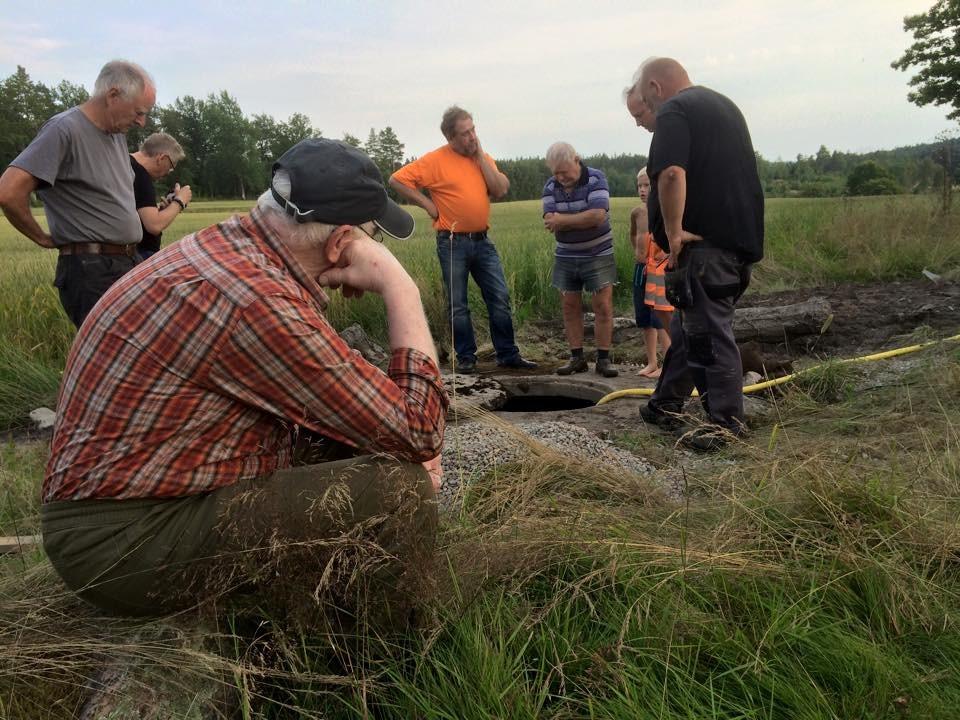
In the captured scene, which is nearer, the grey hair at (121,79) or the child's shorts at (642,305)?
the grey hair at (121,79)

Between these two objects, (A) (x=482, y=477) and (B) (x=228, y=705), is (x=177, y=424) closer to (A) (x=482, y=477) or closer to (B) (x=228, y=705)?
(B) (x=228, y=705)

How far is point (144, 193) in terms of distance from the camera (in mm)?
5020

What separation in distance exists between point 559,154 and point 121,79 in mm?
3229

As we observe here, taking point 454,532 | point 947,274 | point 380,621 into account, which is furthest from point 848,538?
point 947,274

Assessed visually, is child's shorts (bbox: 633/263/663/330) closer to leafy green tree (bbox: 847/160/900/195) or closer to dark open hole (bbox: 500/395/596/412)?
dark open hole (bbox: 500/395/596/412)

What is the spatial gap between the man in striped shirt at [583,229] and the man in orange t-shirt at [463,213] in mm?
537

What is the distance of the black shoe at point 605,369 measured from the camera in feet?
19.9

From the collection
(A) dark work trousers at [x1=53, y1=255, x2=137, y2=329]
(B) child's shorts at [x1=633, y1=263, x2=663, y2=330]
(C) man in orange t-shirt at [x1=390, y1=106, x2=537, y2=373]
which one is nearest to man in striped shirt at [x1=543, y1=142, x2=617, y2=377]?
(B) child's shorts at [x1=633, y1=263, x2=663, y2=330]

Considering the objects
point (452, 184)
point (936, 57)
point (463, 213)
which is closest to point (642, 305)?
point (463, 213)

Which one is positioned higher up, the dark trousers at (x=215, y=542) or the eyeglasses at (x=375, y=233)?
the eyeglasses at (x=375, y=233)

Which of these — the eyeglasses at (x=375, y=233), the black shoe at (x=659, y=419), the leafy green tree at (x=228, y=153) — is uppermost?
the leafy green tree at (x=228, y=153)

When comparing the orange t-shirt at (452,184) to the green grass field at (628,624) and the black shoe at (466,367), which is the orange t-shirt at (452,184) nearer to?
the black shoe at (466,367)

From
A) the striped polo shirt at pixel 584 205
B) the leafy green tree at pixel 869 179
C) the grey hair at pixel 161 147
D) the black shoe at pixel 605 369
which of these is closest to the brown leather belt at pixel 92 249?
the grey hair at pixel 161 147

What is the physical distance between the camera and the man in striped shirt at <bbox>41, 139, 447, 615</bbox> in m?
1.70
